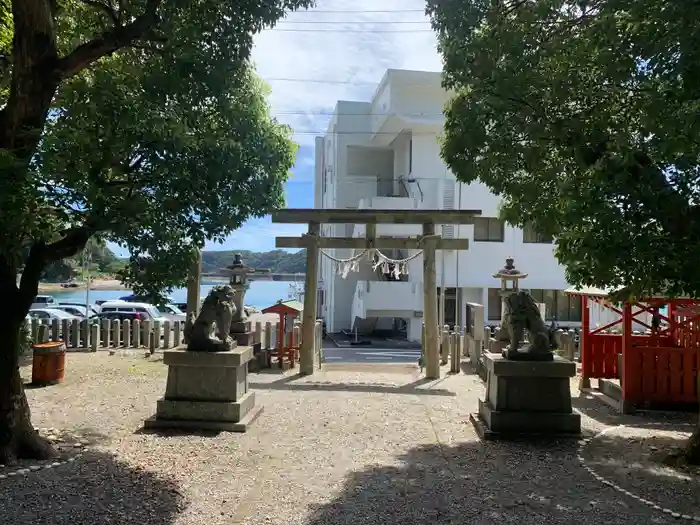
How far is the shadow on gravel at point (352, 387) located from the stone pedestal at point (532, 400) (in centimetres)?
329

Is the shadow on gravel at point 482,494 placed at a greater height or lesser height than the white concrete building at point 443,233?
lesser

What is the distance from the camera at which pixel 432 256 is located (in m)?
12.6

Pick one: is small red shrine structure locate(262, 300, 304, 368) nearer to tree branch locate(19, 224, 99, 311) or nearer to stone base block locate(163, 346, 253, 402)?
stone base block locate(163, 346, 253, 402)

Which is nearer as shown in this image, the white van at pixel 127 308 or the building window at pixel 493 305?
the building window at pixel 493 305

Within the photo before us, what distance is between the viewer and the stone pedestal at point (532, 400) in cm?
701

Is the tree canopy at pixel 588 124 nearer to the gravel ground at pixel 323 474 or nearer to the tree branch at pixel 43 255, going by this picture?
the gravel ground at pixel 323 474

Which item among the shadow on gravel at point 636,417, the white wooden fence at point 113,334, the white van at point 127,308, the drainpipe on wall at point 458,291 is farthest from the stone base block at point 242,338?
the white van at point 127,308

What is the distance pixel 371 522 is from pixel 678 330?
8.76 m

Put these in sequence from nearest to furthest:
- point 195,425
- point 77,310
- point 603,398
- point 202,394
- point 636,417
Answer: point 195,425
point 202,394
point 636,417
point 603,398
point 77,310

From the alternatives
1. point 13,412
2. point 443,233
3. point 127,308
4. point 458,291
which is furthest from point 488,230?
point 13,412

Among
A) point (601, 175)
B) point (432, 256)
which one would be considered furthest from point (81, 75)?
point (432, 256)

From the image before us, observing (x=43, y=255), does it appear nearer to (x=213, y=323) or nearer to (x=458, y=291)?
(x=213, y=323)

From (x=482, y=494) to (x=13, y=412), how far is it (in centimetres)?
465

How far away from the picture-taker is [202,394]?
7426 millimetres
